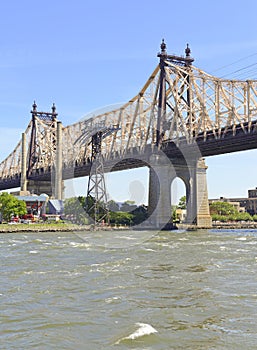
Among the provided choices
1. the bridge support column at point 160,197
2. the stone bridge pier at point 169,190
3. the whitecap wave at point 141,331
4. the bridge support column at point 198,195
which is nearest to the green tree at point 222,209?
the stone bridge pier at point 169,190

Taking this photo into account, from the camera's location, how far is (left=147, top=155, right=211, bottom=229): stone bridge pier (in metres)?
78.9

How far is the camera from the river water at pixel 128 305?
11.9 metres

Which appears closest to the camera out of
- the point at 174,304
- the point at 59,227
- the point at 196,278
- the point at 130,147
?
the point at 174,304

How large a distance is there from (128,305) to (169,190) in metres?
65.2

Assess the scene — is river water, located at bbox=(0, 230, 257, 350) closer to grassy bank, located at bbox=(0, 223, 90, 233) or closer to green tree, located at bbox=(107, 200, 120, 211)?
grassy bank, located at bbox=(0, 223, 90, 233)

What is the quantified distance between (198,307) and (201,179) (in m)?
68.5

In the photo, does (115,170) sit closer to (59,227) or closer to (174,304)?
(59,227)

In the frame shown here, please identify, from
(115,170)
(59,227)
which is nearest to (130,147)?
(115,170)

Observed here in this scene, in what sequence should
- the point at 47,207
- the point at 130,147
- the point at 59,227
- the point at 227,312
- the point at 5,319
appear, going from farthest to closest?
1. the point at 47,207
2. the point at 130,147
3. the point at 59,227
4. the point at 227,312
5. the point at 5,319

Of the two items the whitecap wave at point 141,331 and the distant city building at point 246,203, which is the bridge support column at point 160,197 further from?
the distant city building at point 246,203

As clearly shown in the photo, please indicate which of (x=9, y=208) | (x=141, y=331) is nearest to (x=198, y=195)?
(x=9, y=208)

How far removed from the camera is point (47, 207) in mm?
104125

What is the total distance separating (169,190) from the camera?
80438mm

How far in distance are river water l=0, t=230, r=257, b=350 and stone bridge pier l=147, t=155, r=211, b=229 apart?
Result: 52.3 m
